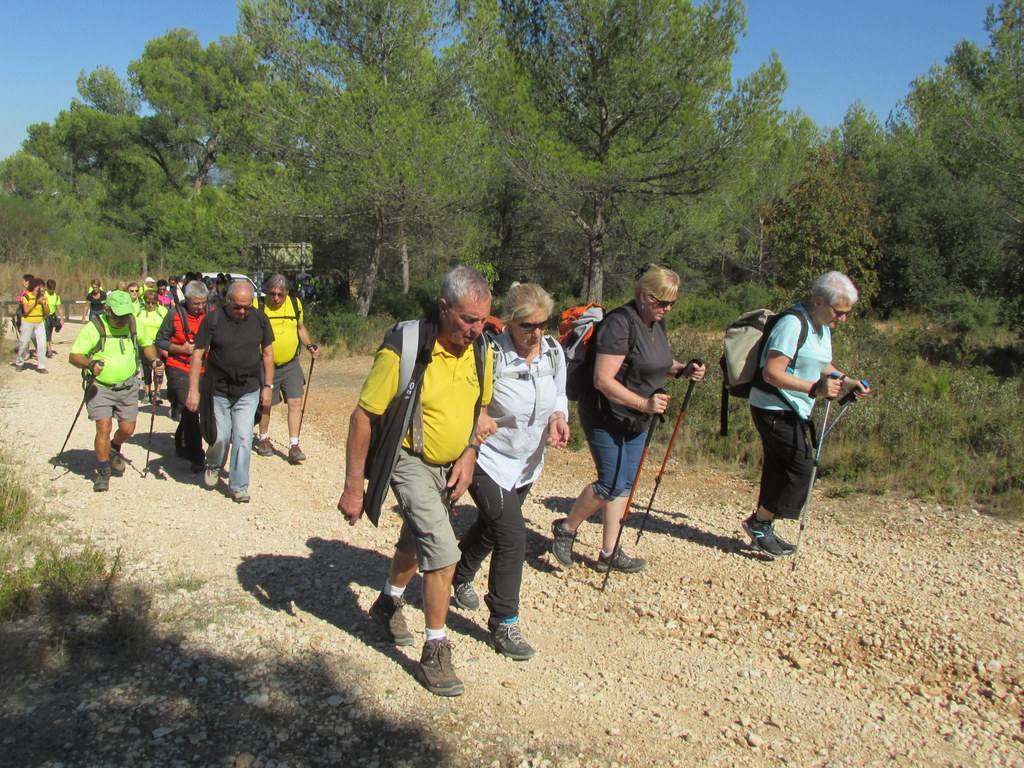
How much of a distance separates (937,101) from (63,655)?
21.2 meters

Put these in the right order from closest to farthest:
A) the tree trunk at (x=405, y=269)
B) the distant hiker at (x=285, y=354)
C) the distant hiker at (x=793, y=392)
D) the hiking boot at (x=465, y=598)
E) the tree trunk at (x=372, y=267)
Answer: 1. the hiking boot at (x=465, y=598)
2. the distant hiker at (x=793, y=392)
3. the distant hiker at (x=285, y=354)
4. the tree trunk at (x=372, y=267)
5. the tree trunk at (x=405, y=269)

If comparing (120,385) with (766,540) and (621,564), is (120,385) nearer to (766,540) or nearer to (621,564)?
(621,564)

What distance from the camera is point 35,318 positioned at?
42.4ft

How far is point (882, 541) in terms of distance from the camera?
546 cm

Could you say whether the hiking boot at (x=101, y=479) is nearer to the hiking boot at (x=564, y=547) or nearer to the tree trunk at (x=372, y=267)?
the hiking boot at (x=564, y=547)

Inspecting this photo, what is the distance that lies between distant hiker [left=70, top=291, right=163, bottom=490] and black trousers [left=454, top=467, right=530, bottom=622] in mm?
3834

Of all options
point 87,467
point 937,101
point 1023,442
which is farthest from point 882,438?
point 937,101

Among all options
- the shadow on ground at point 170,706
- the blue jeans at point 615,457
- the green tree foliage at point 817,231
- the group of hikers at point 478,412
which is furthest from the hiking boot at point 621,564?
the green tree foliage at point 817,231

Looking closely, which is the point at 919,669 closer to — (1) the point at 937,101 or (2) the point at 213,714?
(2) the point at 213,714

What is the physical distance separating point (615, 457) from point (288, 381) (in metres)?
4.07

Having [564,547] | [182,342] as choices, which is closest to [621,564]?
[564,547]

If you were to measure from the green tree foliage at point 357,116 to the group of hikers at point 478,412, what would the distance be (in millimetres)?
12078

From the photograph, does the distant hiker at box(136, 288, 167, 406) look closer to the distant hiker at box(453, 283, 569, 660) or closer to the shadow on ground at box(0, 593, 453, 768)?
the shadow on ground at box(0, 593, 453, 768)

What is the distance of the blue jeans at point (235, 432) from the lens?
612 centimetres
